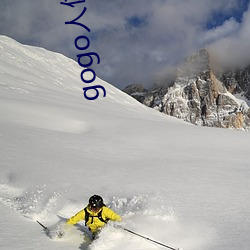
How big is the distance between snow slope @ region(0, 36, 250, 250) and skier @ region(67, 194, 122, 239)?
230 millimetres

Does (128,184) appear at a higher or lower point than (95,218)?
higher

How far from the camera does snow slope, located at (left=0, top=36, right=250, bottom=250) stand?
5535 mm

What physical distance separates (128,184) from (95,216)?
2455mm

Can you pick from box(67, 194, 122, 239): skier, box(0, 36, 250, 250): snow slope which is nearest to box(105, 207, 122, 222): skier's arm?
box(67, 194, 122, 239): skier

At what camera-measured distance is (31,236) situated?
548cm

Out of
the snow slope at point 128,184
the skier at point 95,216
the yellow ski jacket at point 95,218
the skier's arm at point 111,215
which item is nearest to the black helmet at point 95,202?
the skier at point 95,216

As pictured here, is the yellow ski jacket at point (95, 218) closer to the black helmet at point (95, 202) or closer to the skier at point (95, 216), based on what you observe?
the skier at point (95, 216)

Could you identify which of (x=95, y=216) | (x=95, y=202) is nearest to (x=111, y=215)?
(x=95, y=216)

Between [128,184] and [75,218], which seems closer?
[75,218]

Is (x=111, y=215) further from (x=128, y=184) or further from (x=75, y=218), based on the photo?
(x=128, y=184)

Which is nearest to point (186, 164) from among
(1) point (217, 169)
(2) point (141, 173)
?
(1) point (217, 169)

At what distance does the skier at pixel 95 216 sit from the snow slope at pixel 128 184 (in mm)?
230

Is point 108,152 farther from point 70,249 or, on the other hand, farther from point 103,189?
point 70,249

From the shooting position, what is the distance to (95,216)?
5.91 meters
